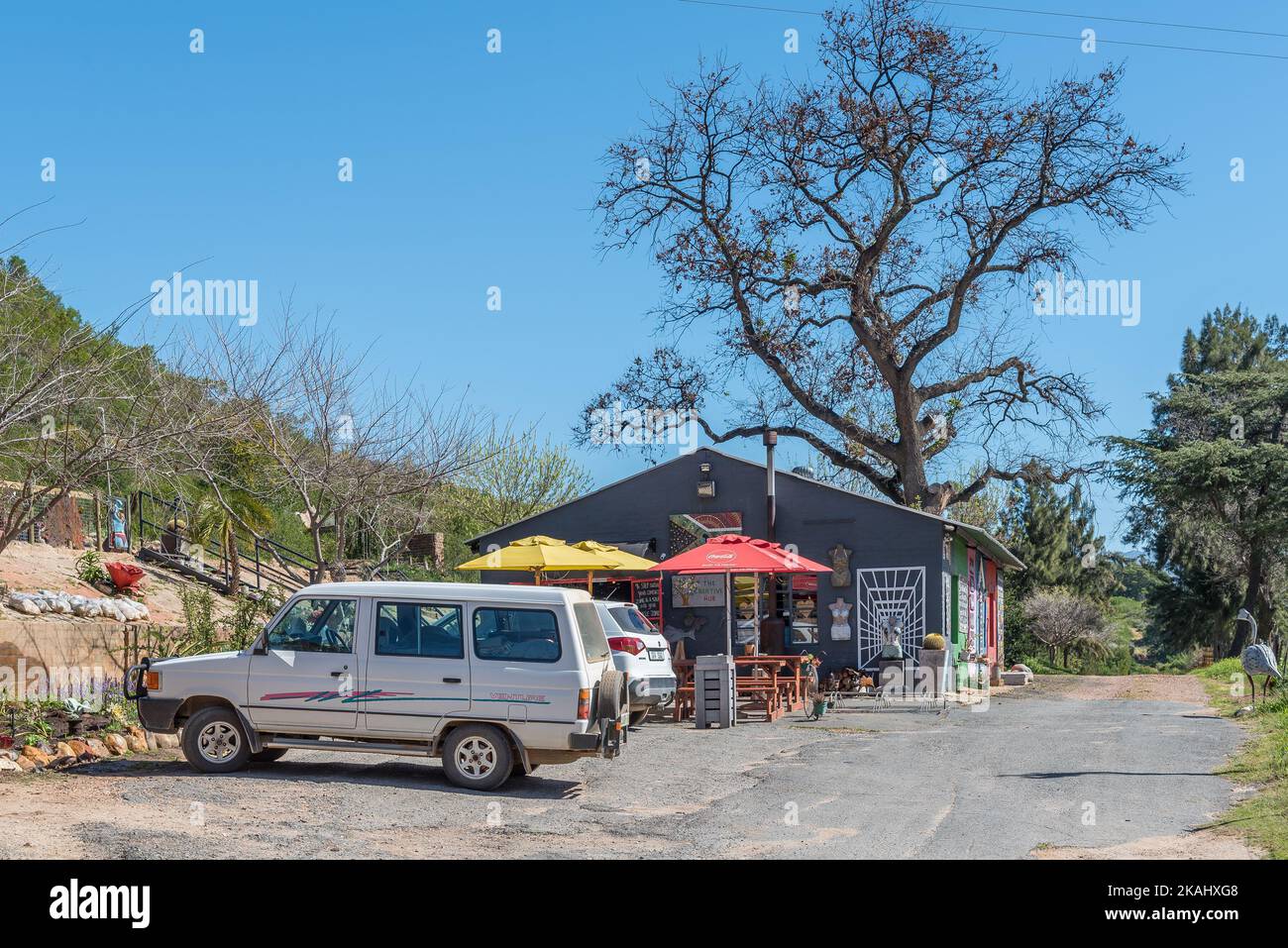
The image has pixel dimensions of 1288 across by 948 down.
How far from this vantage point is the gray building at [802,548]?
71.9 ft

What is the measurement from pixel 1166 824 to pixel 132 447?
9.26 metres

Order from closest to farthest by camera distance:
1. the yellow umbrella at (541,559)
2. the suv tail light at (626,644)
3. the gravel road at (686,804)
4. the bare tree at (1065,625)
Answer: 1. the gravel road at (686,804)
2. the suv tail light at (626,644)
3. the yellow umbrella at (541,559)
4. the bare tree at (1065,625)

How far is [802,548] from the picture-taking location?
22.7 m

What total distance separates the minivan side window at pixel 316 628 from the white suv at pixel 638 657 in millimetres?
3731

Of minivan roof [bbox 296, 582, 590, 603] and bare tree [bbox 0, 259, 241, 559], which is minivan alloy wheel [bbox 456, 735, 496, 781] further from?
bare tree [bbox 0, 259, 241, 559]

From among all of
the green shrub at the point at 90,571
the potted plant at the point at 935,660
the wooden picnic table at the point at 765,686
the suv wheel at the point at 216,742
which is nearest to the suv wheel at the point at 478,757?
the suv wheel at the point at 216,742

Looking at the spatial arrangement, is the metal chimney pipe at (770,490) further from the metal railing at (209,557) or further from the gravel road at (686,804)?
the metal railing at (209,557)

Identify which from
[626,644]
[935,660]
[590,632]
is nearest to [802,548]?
[935,660]

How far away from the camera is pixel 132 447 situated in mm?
11047

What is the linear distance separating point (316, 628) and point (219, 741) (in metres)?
1.34

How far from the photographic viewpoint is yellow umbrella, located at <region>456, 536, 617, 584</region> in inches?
719

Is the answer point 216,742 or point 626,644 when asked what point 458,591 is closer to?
point 216,742
